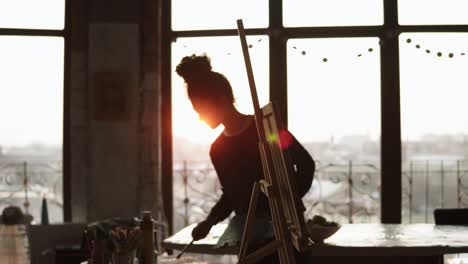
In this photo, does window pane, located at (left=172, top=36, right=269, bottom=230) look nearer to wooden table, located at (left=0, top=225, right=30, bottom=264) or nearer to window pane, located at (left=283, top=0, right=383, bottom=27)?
window pane, located at (left=283, top=0, right=383, bottom=27)

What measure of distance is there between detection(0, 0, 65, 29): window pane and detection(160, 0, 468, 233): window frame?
853mm

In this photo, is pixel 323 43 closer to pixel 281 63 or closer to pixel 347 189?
pixel 281 63

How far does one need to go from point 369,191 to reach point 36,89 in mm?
2745

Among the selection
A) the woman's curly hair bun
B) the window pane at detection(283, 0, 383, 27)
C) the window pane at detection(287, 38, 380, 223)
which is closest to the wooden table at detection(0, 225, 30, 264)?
the window pane at detection(287, 38, 380, 223)

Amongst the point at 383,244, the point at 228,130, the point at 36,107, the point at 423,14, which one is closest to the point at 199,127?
the point at 36,107

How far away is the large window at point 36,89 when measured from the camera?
17.7 feet

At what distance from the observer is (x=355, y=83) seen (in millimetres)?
5422

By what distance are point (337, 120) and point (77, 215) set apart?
84.6 inches

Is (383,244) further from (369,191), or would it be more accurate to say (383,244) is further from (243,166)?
(369,191)

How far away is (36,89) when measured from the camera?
5414 millimetres

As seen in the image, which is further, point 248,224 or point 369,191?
point 369,191

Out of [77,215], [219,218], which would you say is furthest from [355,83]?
[219,218]

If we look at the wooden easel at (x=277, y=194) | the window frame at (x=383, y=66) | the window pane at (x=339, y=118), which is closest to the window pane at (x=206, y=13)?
the window frame at (x=383, y=66)

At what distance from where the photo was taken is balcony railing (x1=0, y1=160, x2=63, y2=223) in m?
5.34
